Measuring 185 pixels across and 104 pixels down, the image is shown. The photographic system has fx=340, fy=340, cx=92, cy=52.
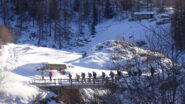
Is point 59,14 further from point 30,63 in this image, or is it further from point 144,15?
point 30,63

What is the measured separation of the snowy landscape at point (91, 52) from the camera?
545cm

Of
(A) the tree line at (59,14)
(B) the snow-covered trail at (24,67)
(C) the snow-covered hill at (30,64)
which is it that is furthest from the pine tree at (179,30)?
(A) the tree line at (59,14)

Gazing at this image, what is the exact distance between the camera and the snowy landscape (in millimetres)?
5449

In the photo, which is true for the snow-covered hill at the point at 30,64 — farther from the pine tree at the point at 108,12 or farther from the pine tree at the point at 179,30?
the pine tree at the point at 108,12

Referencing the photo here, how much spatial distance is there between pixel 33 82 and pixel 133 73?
2254 centimetres

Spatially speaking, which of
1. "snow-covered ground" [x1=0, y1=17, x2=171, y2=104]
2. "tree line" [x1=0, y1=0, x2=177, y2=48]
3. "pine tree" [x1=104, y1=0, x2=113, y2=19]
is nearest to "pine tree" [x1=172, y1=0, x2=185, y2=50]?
"snow-covered ground" [x1=0, y1=17, x2=171, y2=104]

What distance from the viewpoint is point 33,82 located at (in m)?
27.4

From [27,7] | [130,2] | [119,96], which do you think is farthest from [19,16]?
[119,96]

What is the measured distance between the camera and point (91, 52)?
143 feet

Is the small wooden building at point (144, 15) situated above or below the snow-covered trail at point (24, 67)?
above

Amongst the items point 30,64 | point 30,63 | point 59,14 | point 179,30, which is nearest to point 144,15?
point 59,14

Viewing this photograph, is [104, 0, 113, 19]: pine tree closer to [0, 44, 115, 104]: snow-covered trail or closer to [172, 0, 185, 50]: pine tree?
[0, 44, 115, 104]: snow-covered trail

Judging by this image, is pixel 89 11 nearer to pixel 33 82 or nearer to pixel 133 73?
pixel 33 82

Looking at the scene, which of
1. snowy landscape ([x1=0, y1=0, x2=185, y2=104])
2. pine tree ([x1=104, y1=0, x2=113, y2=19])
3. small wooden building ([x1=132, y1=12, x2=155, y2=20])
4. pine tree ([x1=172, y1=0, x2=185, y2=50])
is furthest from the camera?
pine tree ([x1=104, y1=0, x2=113, y2=19])
